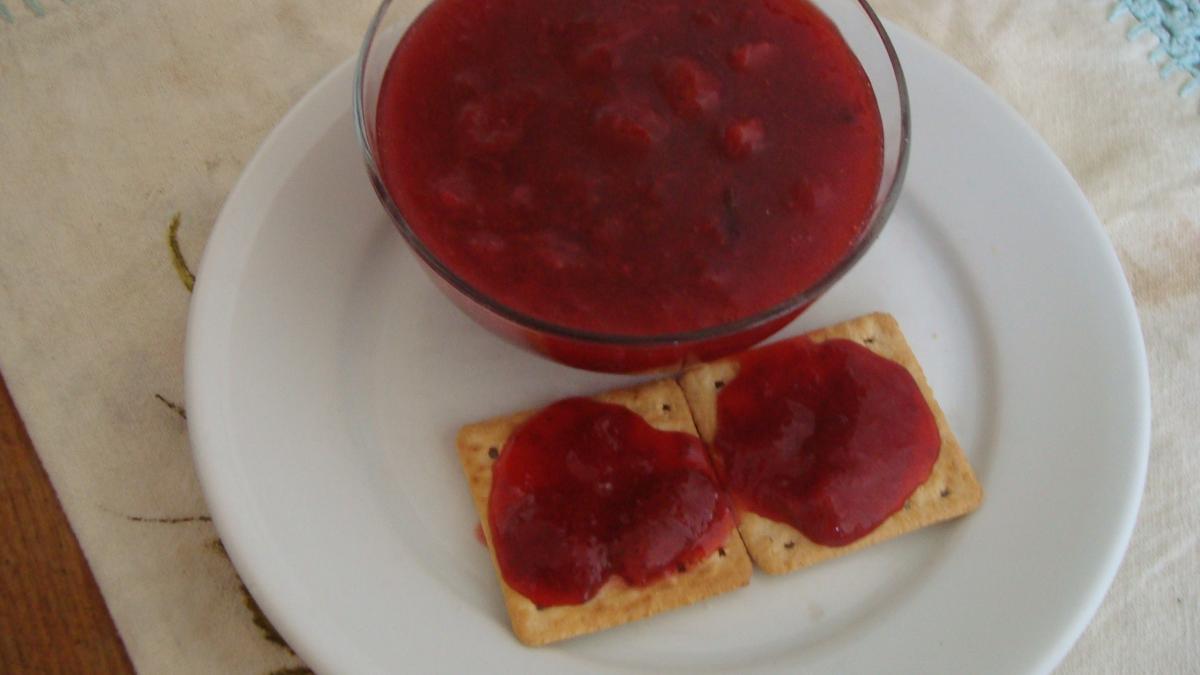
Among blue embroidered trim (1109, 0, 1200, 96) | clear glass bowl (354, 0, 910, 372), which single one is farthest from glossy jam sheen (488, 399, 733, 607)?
blue embroidered trim (1109, 0, 1200, 96)

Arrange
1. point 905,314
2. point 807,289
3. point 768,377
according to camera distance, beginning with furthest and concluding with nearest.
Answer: point 905,314 → point 768,377 → point 807,289

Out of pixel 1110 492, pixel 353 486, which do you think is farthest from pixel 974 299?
pixel 353 486

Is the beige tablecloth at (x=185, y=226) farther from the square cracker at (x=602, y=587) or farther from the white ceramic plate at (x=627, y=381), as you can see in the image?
the square cracker at (x=602, y=587)

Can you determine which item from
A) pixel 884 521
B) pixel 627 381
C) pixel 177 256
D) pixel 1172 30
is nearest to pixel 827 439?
pixel 884 521

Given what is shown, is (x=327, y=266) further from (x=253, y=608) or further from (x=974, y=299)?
(x=974, y=299)

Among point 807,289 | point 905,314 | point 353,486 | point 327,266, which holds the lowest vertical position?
point 353,486

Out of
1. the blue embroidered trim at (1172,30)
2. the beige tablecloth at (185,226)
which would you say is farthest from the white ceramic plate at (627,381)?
the blue embroidered trim at (1172,30)

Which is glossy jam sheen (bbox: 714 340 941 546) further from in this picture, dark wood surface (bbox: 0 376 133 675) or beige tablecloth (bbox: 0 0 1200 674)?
dark wood surface (bbox: 0 376 133 675)
